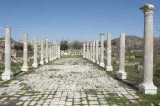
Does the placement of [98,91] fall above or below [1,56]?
below

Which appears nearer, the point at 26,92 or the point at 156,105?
the point at 156,105

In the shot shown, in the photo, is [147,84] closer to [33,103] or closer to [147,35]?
[147,35]

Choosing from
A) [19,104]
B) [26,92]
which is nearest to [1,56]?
[26,92]

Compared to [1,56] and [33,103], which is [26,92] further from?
[1,56]

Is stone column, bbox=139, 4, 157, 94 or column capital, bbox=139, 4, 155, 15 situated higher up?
column capital, bbox=139, 4, 155, 15

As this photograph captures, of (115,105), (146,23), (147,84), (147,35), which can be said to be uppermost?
(146,23)

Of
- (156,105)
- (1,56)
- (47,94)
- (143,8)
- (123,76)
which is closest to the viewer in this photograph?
(156,105)

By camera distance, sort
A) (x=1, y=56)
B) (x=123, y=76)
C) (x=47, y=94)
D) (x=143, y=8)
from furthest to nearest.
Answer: (x=1, y=56)
(x=123, y=76)
(x=143, y=8)
(x=47, y=94)

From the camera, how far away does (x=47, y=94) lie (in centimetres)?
601

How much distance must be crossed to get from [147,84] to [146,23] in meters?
2.46

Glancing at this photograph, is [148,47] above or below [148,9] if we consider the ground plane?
below

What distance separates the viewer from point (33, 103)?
16.4 feet

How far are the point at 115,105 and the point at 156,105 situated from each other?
1270mm

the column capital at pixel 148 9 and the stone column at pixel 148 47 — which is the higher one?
the column capital at pixel 148 9
